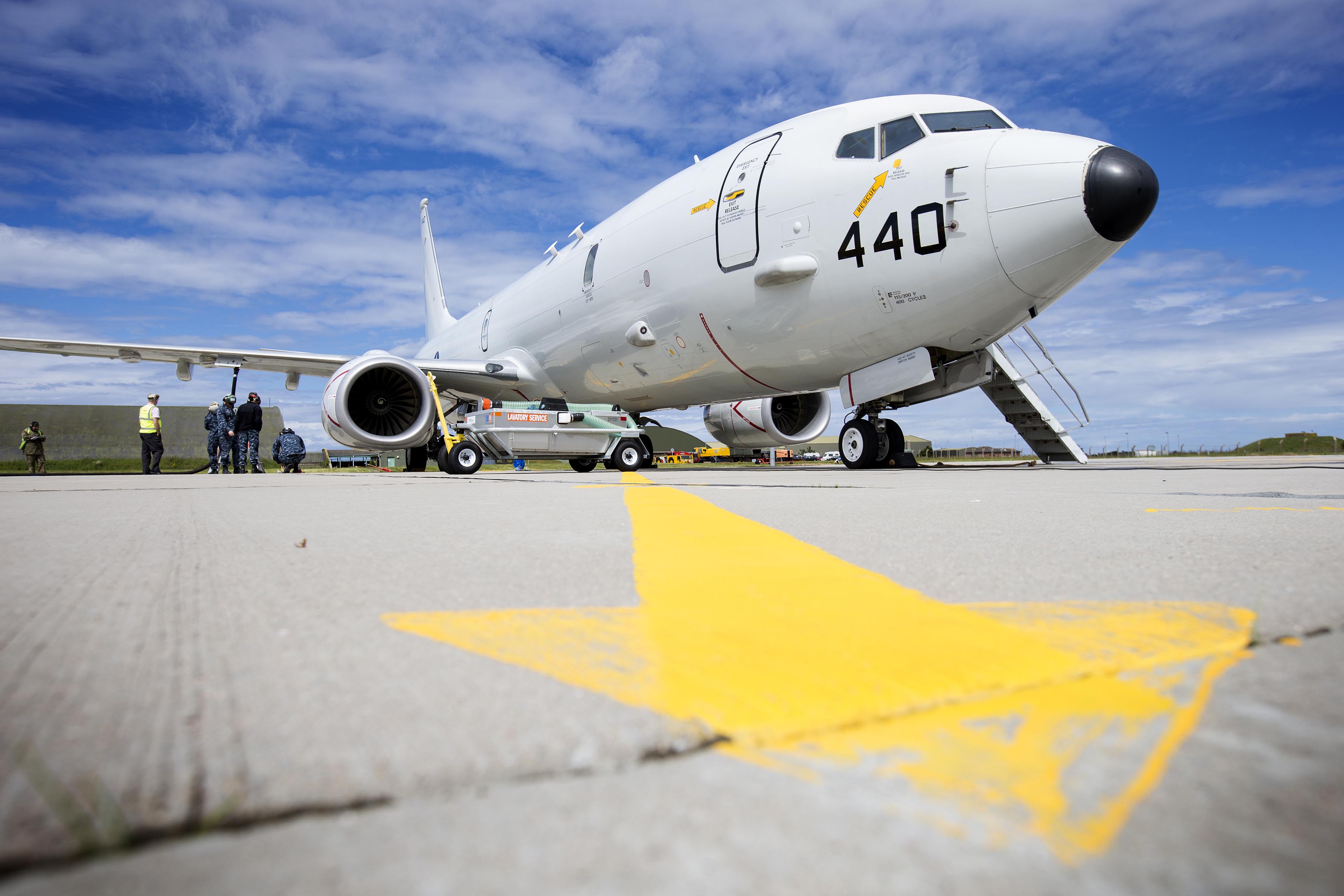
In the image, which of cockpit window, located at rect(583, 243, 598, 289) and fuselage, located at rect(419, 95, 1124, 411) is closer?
fuselage, located at rect(419, 95, 1124, 411)

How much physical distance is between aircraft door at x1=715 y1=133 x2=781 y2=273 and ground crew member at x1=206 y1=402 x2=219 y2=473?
11.5 meters

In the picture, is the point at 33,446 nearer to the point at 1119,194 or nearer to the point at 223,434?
the point at 223,434

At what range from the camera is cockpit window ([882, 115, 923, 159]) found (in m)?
6.77

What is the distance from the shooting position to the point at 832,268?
23.0ft

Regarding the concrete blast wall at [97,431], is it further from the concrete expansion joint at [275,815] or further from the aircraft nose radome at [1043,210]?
the concrete expansion joint at [275,815]

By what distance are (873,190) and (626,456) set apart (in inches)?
220

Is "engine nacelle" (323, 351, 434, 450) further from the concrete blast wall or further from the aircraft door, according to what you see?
the concrete blast wall

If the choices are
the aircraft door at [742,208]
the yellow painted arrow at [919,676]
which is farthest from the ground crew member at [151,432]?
the yellow painted arrow at [919,676]

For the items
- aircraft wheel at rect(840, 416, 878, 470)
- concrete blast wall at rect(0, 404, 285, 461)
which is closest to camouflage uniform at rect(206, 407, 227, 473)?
aircraft wheel at rect(840, 416, 878, 470)

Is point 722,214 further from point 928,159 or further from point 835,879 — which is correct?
point 835,879

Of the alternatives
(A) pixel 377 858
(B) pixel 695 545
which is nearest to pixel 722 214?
(B) pixel 695 545

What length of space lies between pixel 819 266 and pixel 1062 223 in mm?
2096

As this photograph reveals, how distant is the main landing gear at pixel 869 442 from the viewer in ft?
28.3

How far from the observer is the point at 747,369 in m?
8.43
